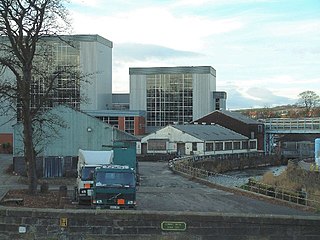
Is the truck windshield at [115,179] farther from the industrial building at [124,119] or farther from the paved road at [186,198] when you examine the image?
the industrial building at [124,119]

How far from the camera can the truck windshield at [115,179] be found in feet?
71.4

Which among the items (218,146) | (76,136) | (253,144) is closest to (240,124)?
(253,144)

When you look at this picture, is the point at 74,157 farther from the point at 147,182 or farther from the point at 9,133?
the point at 9,133

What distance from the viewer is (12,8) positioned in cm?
2464

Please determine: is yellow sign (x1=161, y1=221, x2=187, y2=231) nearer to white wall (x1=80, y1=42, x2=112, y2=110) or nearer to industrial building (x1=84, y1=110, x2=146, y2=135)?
white wall (x1=80, y1=42, x2=112, y2=110)

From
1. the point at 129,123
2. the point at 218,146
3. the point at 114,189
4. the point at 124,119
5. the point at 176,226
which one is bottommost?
the point at 176,226

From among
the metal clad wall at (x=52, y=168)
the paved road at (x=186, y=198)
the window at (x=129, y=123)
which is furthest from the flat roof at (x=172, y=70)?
the metal clad wall at (x=52, y=168)

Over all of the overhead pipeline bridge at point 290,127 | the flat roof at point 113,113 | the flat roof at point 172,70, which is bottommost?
the overhead pipeline bridge at point 290,127

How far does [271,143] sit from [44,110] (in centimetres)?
6116

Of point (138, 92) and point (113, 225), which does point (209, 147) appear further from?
point (113, 225)

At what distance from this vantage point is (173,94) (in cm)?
10631

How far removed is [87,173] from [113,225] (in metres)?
11.7

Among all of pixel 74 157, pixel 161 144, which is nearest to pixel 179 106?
pixel 161 144

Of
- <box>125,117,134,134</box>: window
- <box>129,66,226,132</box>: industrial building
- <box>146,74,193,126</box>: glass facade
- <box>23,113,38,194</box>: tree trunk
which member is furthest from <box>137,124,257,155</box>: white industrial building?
<box>23,113,38,194</box>: tree trunk
